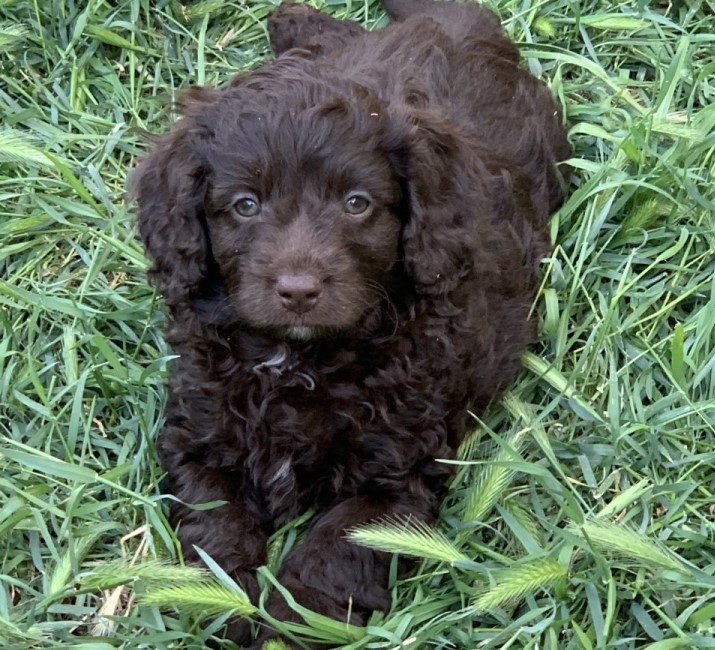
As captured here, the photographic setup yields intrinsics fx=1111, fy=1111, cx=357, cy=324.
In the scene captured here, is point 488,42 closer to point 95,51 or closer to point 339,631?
point 95,51

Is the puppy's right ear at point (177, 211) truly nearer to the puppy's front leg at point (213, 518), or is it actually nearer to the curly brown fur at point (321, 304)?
the curly brown fur at point (321, 304)

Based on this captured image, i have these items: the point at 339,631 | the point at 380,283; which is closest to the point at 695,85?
the point at 380,283

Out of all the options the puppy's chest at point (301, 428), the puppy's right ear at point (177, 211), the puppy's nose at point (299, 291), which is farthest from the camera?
the puppy's chest at point (301, 428)

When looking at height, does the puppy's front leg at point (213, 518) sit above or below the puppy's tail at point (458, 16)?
below

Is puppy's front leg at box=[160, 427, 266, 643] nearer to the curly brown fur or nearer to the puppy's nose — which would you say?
the curly brown fur

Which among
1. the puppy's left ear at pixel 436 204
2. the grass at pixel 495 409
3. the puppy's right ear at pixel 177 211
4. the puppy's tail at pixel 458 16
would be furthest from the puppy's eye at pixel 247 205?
the puppy's tail at pixel 458 16

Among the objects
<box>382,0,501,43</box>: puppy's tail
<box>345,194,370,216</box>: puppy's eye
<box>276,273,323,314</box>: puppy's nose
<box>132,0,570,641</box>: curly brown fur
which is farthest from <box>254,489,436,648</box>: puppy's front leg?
<box>382,0,501,43</box>: puppy's tail

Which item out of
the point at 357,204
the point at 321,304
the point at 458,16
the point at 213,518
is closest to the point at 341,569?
the point at 213,518
